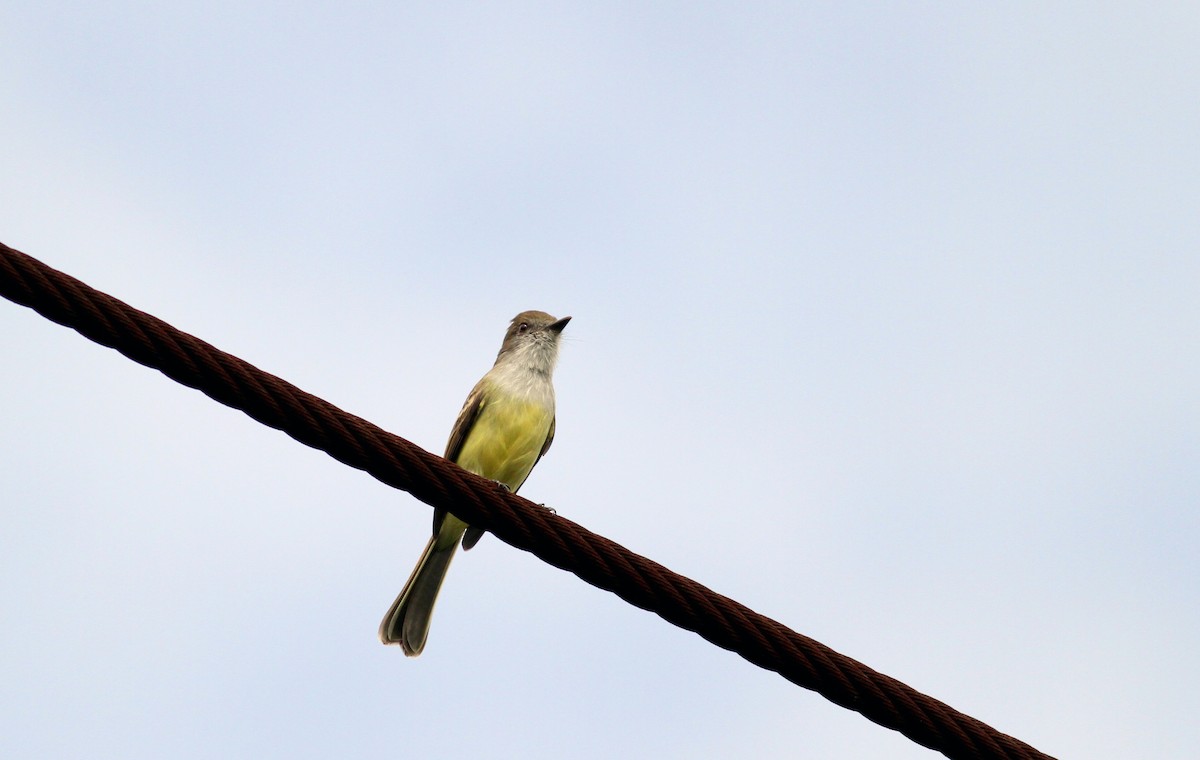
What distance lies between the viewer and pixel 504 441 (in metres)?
8.09

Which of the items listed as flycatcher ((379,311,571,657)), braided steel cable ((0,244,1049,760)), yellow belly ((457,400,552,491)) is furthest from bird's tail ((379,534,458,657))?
braided steel cable ((0,244,1049,760))

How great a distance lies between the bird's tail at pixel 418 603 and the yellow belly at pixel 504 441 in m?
0.56

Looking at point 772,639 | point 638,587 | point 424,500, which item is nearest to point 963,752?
point 772,639

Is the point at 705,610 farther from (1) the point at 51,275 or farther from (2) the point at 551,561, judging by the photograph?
(1) the point at 51,275

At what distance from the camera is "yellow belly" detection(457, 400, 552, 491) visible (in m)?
8.11

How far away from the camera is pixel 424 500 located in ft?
11.6

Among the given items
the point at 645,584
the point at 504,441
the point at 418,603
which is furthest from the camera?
the point at 504,441

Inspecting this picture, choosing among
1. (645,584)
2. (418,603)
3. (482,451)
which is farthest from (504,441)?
(645,584)

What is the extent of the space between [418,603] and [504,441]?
1.17 metres

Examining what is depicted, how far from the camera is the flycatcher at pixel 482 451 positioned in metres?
7.73

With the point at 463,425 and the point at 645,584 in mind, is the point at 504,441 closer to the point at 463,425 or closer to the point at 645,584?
the point at 463,425

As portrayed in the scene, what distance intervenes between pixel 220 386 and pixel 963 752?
2239 millimetres

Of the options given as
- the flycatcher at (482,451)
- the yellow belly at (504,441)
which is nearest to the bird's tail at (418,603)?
the flycatcher at (482,451)

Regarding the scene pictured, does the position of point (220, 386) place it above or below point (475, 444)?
below
